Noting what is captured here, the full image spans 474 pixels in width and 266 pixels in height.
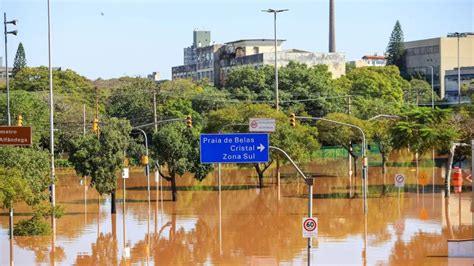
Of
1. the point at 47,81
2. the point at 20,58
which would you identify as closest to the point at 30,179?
the point at 47,81

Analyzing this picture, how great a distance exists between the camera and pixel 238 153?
3481cm

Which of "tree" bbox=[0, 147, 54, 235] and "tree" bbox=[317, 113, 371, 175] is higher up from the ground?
"tree" bbox=[317, 113, 371, 175]

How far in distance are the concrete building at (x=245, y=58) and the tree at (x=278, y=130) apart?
43.9 metres

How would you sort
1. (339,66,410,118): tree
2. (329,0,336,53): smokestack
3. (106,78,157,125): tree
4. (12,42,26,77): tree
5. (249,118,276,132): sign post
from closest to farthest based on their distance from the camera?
(249,118,276,132): sign post < (106,78,157,125): tree < (339,66,410,118): tree < (12,42,26,77): tree < (329,0,336,53): smokestack

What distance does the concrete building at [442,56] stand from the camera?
125875 mm

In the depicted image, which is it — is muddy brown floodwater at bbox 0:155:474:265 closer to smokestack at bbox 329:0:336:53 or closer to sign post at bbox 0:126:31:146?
sign post at bbox 0:126:31:146

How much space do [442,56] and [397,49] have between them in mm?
10632

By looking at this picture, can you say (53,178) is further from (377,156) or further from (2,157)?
(377,156)

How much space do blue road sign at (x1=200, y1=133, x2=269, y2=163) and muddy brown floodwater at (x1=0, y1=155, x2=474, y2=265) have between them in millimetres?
3345

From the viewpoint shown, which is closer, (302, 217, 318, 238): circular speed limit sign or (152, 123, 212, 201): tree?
(302, 217, 318, 238): circular speed limit sign

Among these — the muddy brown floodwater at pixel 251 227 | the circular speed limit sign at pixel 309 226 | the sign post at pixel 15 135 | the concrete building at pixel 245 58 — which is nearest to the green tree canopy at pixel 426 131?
the muddy brown floodwater at pixel 251 227

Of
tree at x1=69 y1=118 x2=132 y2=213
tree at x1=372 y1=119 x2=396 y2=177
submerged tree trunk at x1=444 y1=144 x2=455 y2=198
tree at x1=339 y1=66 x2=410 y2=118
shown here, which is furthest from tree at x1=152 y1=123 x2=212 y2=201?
tree at x1=339 y1=66 x2=410 y2=118

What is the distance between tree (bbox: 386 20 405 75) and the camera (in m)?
135

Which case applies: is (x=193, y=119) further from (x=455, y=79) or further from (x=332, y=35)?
(x=332, y=35)
